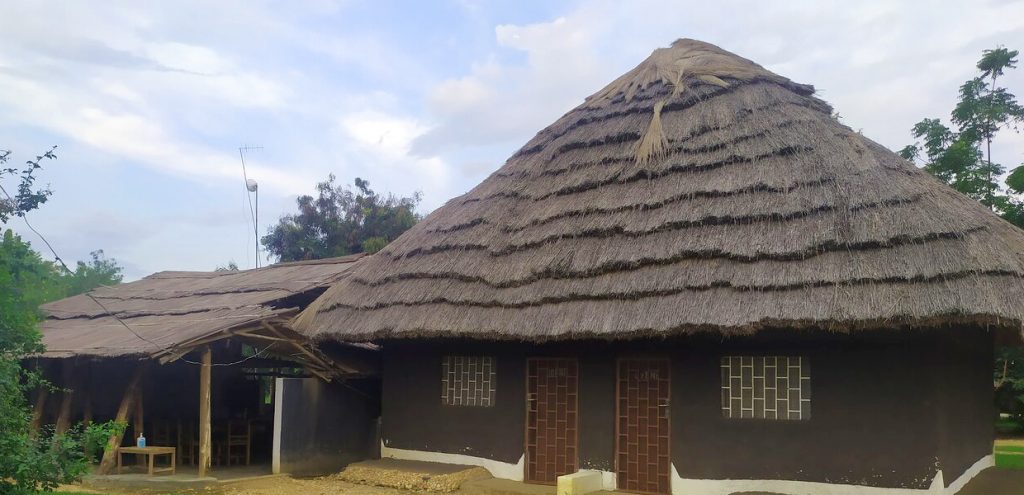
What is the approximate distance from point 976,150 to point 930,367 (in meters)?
14.6

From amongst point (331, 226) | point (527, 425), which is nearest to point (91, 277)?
point (331, 226)

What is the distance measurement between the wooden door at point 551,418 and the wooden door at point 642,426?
0.67 m

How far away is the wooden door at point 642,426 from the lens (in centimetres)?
992

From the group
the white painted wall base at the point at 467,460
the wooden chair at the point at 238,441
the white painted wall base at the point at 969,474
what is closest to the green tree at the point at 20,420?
the white painted wall base at the point at 467,460

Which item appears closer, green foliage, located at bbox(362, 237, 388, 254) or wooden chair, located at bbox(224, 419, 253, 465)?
wooden chair, located at bbox(224, 419, 253, 465)

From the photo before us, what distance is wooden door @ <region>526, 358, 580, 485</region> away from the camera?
10766 mm

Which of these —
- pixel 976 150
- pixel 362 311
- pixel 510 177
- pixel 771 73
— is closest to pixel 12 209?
pixel 362 311

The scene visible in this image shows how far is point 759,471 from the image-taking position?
9.14m

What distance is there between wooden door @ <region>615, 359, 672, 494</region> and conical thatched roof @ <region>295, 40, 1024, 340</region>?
1.16 meters

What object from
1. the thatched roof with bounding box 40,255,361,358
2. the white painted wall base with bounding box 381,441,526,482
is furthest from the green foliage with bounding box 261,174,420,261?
the white painted wall base with bounding box 381,441,526,482

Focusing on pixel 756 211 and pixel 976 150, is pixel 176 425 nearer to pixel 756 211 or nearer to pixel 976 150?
pixel 756 211

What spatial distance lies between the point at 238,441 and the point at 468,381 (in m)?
4.75

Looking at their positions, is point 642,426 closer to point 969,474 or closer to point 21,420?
point 969,474

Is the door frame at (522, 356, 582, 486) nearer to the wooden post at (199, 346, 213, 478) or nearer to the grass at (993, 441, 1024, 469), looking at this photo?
the wooden post at (199, 346, 213, 478)
